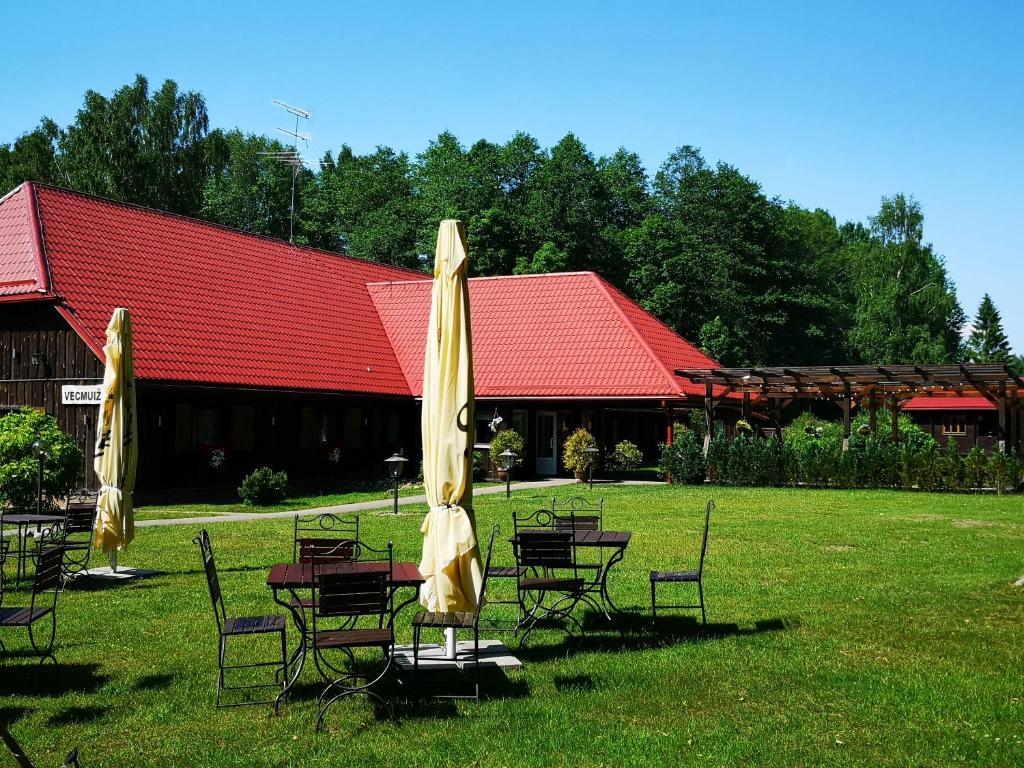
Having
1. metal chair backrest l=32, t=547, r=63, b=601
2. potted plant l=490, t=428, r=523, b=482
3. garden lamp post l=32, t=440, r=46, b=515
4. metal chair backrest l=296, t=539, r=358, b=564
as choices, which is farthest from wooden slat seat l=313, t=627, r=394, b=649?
potted plant l=490, t=428, r=523, b=482

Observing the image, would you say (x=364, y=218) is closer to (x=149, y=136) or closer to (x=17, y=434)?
(x=149, y=136)

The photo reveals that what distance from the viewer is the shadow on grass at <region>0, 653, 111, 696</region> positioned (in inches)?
300

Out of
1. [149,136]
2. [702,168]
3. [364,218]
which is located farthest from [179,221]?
[702,168]

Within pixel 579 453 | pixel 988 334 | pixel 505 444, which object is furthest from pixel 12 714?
pixel 988 334

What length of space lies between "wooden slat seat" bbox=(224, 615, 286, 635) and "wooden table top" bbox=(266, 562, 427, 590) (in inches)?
11.5

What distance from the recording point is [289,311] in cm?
3080

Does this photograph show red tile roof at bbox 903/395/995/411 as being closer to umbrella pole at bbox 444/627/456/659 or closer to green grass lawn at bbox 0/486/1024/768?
green grass lawn at bbox 0/486/1024/768

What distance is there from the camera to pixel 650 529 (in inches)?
686

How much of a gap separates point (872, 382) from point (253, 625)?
2455cm

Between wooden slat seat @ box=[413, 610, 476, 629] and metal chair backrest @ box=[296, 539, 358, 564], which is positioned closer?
wooden slat seat @ box=[413, 610, 476, 629]

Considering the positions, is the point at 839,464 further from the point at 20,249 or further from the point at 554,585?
the point at 20,249

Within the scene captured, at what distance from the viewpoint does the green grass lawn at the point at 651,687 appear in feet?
20.7

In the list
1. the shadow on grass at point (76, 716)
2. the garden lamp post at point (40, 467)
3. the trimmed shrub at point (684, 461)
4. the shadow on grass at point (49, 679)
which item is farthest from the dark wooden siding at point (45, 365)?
the shadow on grass at point (76, 716)

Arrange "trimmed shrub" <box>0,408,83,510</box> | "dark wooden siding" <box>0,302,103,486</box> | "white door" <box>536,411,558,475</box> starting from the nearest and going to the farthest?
"trimmed shrub" <box>0,408,83,510</box> < "dark wooden siding" <box>0,302,103,486</box> < "white door" <box>536,411,558,475</box>
